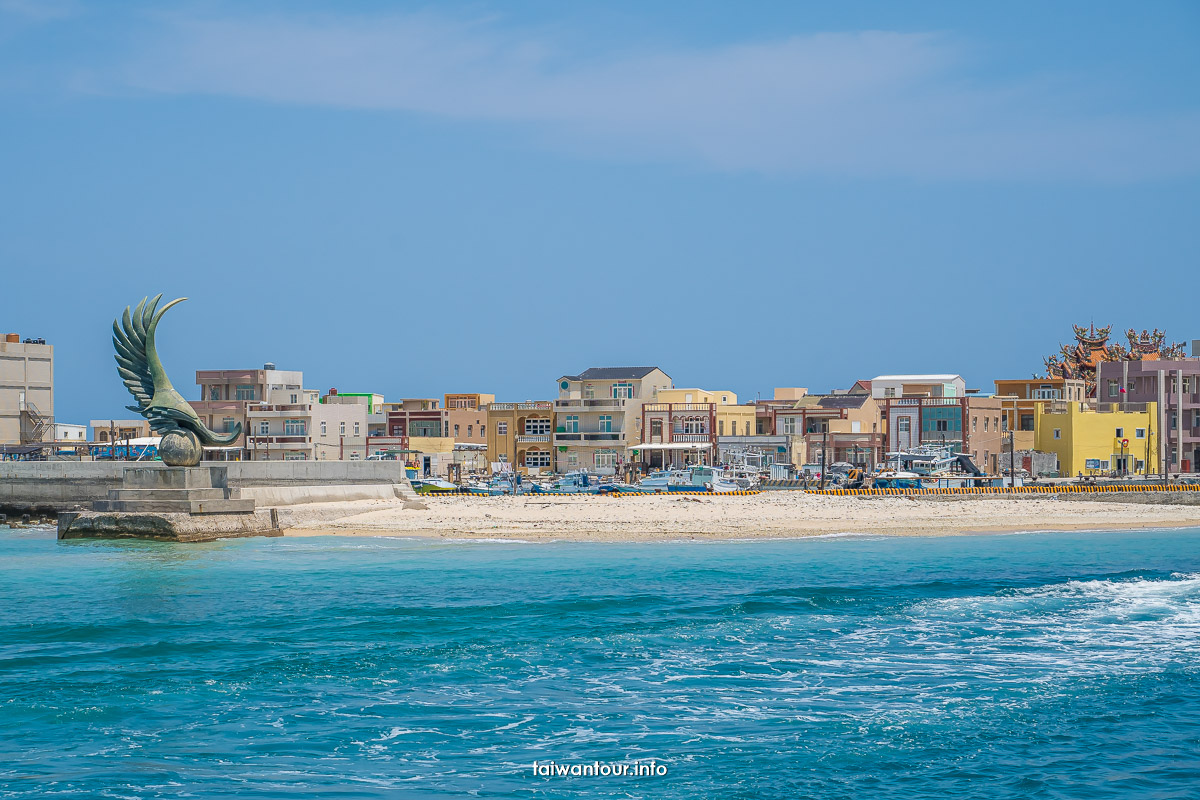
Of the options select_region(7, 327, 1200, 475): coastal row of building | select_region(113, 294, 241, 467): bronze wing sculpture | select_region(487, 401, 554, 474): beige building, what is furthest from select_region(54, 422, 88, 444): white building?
select_region(113, 294, 241, 467): bronze wing sculpture

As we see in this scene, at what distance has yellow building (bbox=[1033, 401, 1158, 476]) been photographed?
74562 mm

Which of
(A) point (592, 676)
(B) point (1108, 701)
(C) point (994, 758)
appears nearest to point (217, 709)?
(A) point (592, 676)

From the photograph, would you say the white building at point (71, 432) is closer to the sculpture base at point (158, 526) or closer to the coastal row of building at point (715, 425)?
the coastal row of building at point (715, 425)

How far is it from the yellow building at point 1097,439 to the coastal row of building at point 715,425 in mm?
87

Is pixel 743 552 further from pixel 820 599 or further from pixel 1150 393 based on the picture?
pixel 1150 393

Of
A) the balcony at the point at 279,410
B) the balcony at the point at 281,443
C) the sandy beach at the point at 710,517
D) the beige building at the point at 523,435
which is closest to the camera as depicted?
the sandy beach at the point at 710,517

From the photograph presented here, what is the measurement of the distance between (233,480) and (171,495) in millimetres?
7479

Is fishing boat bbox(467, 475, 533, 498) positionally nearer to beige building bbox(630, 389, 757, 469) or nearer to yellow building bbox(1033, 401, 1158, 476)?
beige building bbox(630, 389, 757, 469)

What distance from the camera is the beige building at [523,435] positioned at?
8206 centimetres

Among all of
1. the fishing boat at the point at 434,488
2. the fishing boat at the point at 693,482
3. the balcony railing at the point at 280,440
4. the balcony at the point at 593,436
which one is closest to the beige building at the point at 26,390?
the balcony railing at the point at 280,440

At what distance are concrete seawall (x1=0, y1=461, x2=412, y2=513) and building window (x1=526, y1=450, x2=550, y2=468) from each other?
34539mm

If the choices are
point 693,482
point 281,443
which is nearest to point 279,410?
point 281,443

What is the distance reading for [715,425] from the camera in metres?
77.5

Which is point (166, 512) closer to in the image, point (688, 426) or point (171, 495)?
point (171, 495)
